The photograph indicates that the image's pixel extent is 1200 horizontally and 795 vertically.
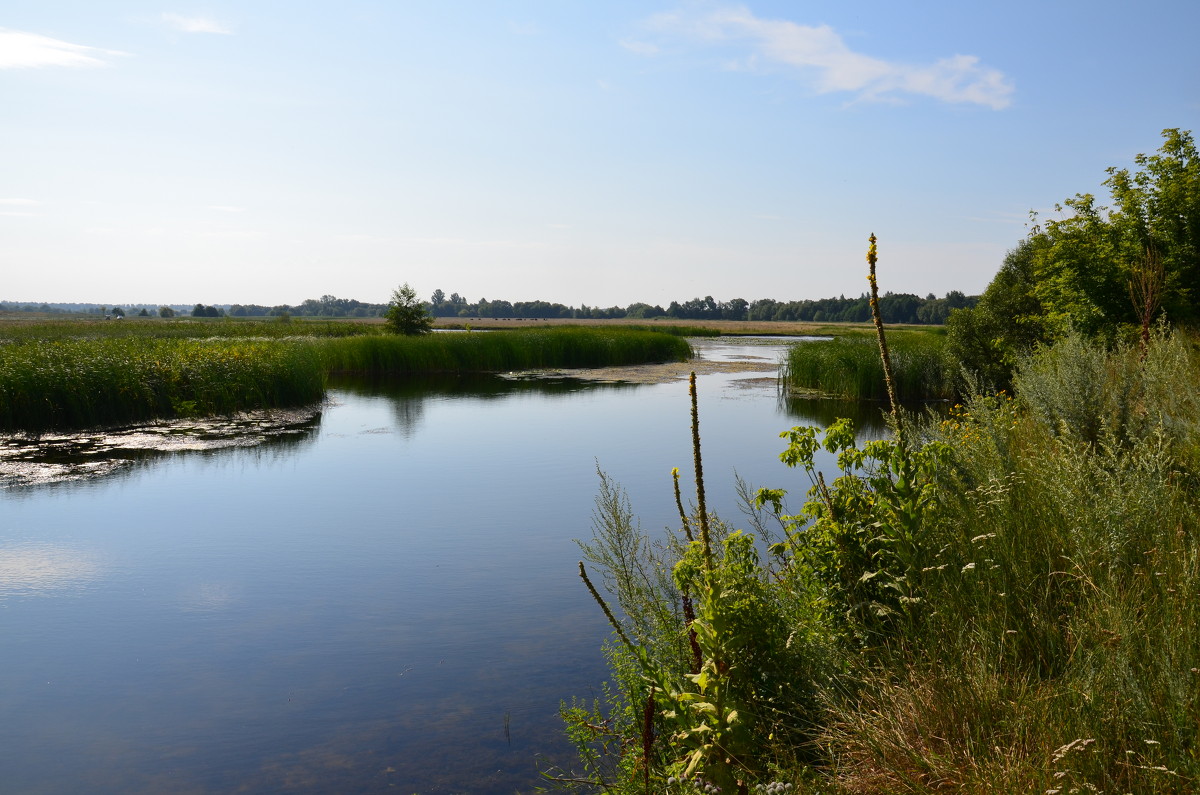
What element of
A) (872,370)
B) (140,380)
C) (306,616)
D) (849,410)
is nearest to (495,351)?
(872,370)

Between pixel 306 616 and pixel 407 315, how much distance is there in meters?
33.8

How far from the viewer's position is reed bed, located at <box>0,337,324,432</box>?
631 inches

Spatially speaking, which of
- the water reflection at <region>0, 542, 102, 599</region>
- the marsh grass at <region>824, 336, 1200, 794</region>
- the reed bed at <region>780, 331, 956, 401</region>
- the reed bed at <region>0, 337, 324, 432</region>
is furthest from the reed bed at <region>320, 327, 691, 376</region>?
the marsh grass at <region>824, 336, 1200, 794</region>

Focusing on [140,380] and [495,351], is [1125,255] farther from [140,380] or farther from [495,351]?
[495,351]

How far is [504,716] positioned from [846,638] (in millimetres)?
2702

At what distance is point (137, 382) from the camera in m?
17.4

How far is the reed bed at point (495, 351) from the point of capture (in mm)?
33562

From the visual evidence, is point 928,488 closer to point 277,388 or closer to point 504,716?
point 504,716

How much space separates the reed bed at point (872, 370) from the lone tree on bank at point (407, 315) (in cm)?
2021

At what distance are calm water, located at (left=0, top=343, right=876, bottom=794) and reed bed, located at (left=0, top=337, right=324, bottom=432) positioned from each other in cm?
282

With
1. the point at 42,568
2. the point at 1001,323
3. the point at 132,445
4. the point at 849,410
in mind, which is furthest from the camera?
the point at 849,410

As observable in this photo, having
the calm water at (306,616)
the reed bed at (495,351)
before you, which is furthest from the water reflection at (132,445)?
the reed bed at (495,351)

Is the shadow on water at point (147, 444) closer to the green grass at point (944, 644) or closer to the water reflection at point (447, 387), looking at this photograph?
the water reflection at point (447, 387)

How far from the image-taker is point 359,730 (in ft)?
18.0
